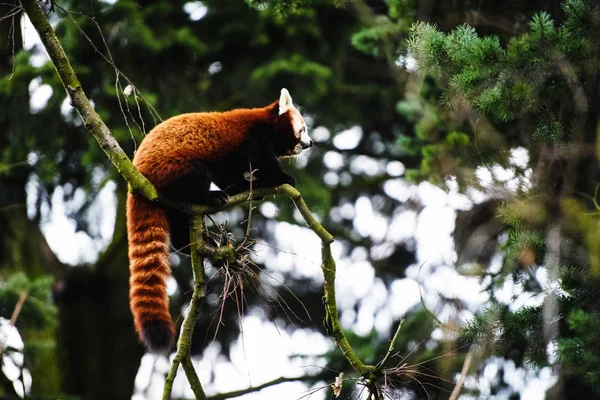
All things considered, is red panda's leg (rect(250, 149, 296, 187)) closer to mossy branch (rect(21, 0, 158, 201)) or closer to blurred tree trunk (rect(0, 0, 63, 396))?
mossy branch (rect(21, 0, 158, 201))

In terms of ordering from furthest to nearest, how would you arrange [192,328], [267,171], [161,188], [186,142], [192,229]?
[267,171] < [186,142] < [161,188] < [192,229] < [192,328]

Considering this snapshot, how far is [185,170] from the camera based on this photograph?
452 centimetres

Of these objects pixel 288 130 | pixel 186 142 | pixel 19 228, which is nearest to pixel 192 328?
pixel 186 142

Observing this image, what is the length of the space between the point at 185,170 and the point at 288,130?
139 cm

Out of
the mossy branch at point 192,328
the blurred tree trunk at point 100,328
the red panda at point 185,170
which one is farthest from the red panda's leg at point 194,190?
the blurred tree trunk at point 100,328

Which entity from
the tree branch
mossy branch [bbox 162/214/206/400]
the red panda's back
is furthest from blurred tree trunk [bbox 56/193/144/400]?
mossy branch [bbox 162/214/206/400]

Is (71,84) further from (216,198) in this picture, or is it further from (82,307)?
(82,307)

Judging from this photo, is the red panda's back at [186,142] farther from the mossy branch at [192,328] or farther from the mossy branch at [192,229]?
the mossy branch at [192,328]

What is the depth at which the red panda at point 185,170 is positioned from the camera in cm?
406

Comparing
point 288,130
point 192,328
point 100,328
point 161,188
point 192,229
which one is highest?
point 192,229

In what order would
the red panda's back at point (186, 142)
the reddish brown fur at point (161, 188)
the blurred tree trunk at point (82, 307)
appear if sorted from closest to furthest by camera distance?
the reddish brown fur at point (161, 188)
the red panda's back at point (186, 142)
the blurred tree trunk at point (82, 307)

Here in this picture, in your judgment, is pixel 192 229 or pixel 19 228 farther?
pixel 19 228

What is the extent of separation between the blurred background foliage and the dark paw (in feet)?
1.94

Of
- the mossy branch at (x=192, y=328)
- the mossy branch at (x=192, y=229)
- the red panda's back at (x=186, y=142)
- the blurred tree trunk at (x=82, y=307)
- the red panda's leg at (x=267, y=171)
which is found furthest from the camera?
the blurred tree trunk at (x=82, y=307)
